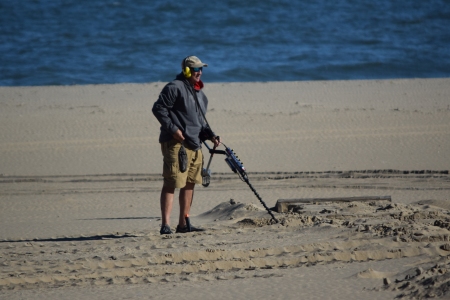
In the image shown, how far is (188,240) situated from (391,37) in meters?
23.5

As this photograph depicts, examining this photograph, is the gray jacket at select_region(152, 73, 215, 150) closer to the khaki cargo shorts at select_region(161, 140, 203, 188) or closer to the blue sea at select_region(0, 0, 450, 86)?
the khaki cargo shorts at select_region(161, 140, 203, 188)

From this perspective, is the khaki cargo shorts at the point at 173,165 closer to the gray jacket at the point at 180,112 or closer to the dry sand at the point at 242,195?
the gray jacket at the point at 180,112

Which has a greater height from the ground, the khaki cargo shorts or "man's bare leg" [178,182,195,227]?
the khaki cargo shorts

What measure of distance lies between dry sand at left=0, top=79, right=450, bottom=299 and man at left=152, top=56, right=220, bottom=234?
535 mm

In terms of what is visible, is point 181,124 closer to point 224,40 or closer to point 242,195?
point 242,195

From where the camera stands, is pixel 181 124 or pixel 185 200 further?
pixel 185 200

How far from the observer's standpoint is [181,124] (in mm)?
6535

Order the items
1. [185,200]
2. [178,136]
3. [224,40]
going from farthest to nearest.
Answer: [224,40] → [185,200] → [178,136]

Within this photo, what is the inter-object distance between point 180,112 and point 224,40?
70.3ft

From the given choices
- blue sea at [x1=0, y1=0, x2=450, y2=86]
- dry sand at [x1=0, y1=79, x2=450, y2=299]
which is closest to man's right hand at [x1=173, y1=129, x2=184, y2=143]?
dry sand at [x1=0, y1=79, x2=450, y2=299]

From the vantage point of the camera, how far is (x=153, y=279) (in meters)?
5.31

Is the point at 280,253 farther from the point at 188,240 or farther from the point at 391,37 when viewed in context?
the point at 391,37

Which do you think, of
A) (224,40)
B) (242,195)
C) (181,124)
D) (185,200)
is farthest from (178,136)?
(224,40)

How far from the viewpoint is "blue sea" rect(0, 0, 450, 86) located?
22391 millimetres
